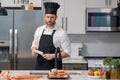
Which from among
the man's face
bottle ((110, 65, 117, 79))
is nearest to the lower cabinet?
the man's face

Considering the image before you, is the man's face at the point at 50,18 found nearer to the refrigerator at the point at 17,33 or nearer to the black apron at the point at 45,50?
the black apron at the point at 45,50

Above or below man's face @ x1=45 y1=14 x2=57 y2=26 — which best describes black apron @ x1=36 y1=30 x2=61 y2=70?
below

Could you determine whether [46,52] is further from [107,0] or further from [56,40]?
[107,0]

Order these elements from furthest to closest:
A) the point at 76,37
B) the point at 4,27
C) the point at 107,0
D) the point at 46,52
A: the point at 76,37 < the point at 107,0 < the point at 4,27 < the point at 46,52

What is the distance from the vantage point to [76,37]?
5.31 metres

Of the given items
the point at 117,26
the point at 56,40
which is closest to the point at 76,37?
the point at 117,26

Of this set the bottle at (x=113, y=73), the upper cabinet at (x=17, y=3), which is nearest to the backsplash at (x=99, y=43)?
the upper cabinet at (x=17, y=3)

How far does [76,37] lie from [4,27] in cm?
141

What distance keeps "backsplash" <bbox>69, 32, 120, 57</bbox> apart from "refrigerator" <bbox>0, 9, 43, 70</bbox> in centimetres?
98

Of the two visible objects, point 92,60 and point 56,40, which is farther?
point 92,60

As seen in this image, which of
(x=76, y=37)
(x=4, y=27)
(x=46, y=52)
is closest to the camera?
(x=46, y=52)

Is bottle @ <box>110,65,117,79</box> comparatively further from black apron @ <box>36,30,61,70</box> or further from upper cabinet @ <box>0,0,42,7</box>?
upper cabinet @ <box>0,0,42,7</box>

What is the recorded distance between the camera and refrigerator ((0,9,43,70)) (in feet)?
14.9

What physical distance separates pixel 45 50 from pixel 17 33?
1127 millimetres
